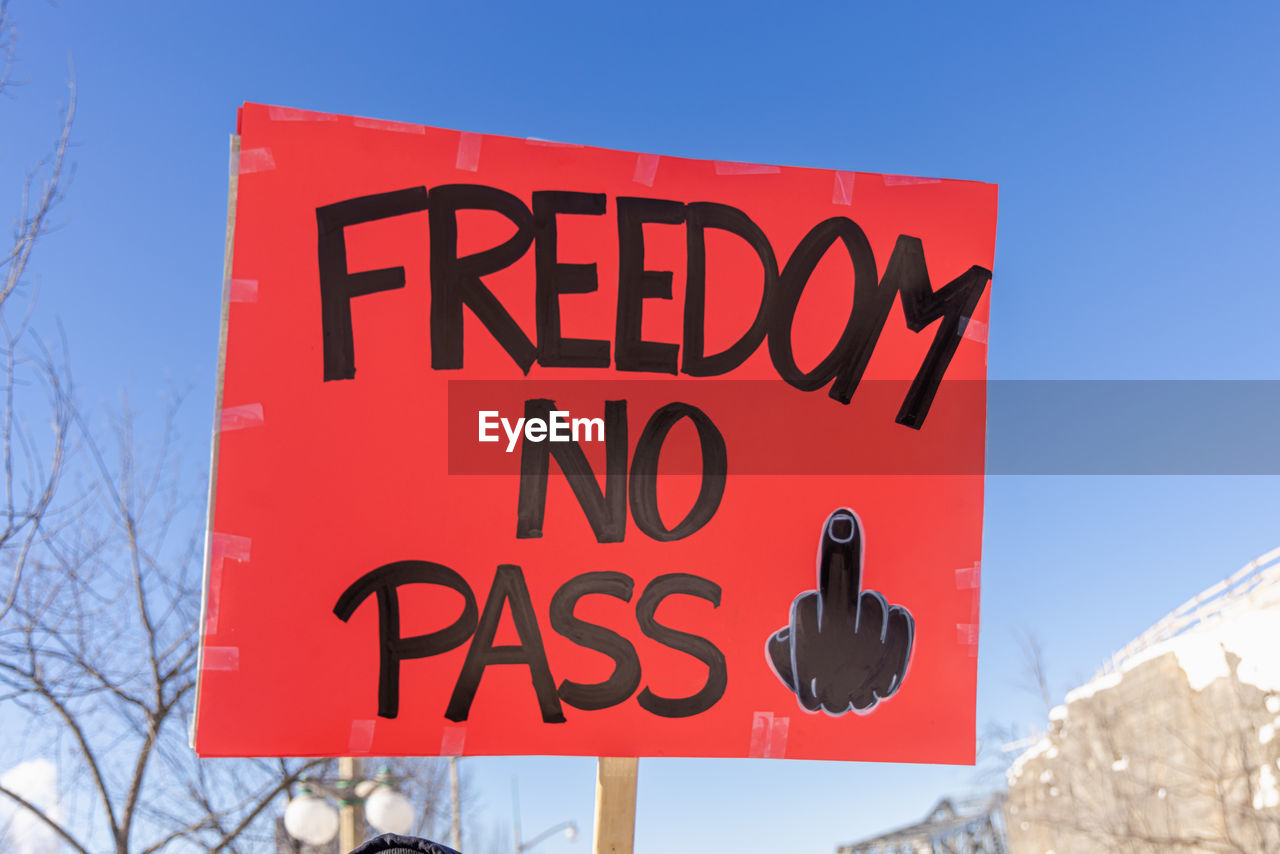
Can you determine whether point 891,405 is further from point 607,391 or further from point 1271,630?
point 1271,630

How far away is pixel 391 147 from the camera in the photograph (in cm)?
318

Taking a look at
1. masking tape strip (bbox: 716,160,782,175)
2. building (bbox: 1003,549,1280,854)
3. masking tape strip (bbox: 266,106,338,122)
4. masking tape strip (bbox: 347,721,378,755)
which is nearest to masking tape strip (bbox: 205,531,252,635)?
masking tape strip (bbox: 347,721,378,755)

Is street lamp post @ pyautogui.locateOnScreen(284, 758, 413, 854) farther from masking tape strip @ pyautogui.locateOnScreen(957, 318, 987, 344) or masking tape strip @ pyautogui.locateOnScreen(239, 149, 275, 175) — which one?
masking tape strip @ pyautogui.locateOnScreen(957, 318, 987, 344)

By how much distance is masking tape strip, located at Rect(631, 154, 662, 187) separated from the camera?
3.31 meters

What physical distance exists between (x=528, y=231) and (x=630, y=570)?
3.75 feet

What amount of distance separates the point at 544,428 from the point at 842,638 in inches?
45.6

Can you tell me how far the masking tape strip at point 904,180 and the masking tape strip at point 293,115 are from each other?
1.89 m

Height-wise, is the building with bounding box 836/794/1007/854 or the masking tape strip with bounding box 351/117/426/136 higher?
the masking tape strip with bounding box 351/117/426/136

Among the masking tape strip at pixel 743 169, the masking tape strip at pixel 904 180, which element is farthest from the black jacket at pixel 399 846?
the masking tape strip at pixel 904 180

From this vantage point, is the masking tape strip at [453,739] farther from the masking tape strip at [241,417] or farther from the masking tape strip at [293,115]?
the masking tape strip at [293,115]

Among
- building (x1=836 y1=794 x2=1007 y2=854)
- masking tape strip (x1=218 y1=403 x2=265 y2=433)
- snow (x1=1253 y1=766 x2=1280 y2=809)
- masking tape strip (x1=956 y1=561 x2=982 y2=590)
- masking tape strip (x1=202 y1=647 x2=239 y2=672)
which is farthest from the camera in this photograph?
building (x1=836 y1=794 x2=1007 y2=854)

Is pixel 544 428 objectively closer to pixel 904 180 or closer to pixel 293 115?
pixel 293 115

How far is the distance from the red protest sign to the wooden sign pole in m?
0.06

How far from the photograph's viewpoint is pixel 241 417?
2.92 m
